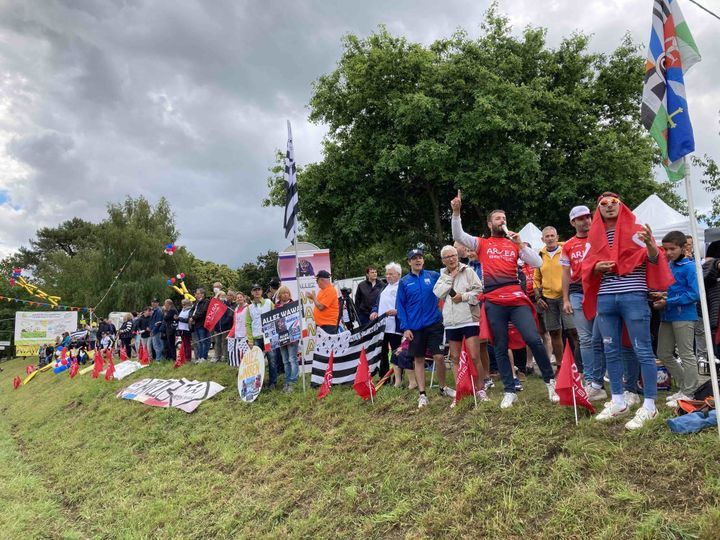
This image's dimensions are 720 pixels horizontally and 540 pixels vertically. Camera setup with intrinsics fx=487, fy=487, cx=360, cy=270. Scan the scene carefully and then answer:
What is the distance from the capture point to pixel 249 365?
369 inches

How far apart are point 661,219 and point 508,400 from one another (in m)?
8.71

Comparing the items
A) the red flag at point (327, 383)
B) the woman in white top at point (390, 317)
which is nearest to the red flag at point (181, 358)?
the red flag at point (327, 383)

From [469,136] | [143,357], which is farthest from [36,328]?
[469,136]

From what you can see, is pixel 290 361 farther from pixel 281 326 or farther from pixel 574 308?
pixel 574 308

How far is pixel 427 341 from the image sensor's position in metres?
6.66

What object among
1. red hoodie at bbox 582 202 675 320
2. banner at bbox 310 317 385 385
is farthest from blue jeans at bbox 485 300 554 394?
banner at bbox 310 317 385 385

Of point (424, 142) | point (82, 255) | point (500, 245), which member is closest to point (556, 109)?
point (424, 142)

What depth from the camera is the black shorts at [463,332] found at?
591 centimetres

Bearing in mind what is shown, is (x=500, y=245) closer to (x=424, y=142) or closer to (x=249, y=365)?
(x=249, y=365)

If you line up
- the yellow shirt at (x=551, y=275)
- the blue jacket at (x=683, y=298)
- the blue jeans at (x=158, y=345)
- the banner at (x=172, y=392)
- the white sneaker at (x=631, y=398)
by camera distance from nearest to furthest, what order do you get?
the white sneaker at (x=631, y=398)
the blue jacket at (x=683, y=298)
the yellow shirt at (x=551, y=275)
the banner at (x=172, y=392)
the blue jeans at (x=158, y=345)

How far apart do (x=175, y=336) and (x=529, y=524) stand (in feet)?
43.5

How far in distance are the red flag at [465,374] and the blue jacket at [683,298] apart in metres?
2.04

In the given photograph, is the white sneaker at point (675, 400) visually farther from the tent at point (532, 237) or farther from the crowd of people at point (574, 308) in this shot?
the tent at point (532, 237)

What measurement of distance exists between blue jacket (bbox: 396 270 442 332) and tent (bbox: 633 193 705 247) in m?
6.68
